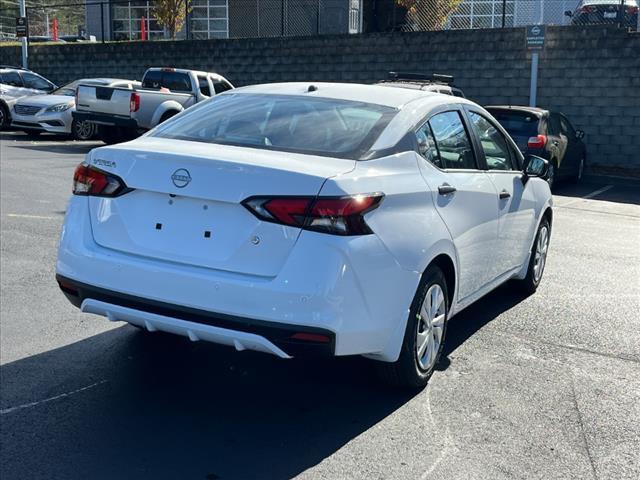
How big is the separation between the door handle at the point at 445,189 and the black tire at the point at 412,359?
450mm

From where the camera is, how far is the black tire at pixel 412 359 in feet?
14.8

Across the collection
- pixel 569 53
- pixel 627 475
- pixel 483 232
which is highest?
pixel 569 53

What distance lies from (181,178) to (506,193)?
273 centimetres

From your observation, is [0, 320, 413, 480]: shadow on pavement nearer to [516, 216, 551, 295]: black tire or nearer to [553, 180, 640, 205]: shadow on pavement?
[516, 216, 551, 295]: black tire

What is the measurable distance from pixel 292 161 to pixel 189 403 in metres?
1.45

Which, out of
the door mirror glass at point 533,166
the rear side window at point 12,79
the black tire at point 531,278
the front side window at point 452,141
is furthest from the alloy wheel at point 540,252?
the rear side window at point 12,79

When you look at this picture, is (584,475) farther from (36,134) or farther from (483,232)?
(36,134)

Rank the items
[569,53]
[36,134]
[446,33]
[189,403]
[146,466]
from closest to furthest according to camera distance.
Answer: [146,466]
[189,403]
[569,53]
[446,33]
[36,134]

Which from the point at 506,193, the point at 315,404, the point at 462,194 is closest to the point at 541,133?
the point at 506,193

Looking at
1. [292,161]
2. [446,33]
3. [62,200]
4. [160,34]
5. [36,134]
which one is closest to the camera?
[292,161]

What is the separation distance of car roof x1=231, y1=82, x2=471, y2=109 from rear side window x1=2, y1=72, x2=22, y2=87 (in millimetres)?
18183

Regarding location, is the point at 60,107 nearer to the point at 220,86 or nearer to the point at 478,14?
the point at 220,86

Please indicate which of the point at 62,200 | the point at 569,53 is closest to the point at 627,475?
the point at 62,200

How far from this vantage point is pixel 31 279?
22.7 ft
